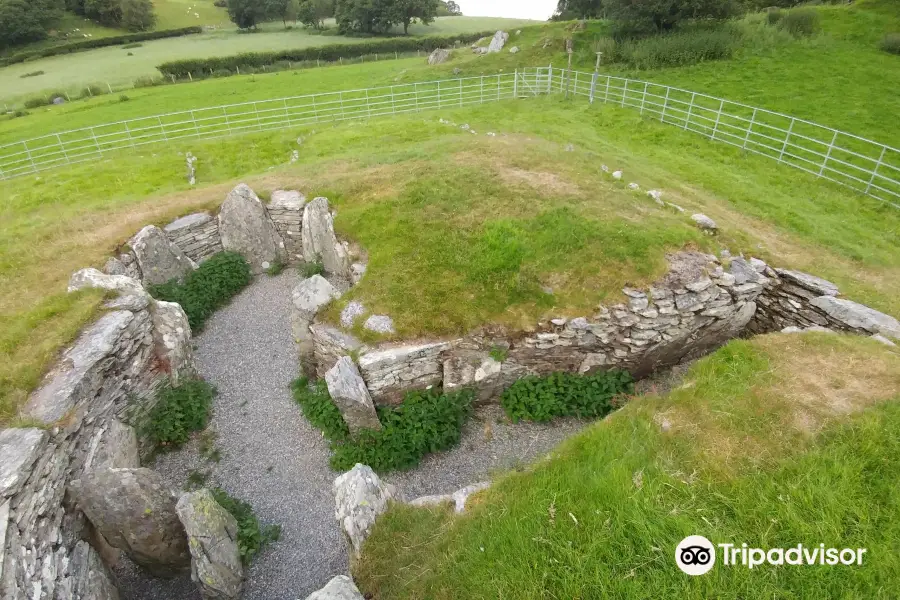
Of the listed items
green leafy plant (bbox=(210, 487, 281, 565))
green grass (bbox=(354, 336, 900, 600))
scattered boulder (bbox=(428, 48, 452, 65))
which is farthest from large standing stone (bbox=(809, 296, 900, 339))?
scattered boulder (bbox=(428, 48, 452, 65))

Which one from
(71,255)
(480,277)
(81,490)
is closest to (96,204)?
(71,255)

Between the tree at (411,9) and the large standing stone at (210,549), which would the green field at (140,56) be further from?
the large standing stone at (210,549)

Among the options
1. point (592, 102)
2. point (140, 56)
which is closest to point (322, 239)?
point (592, 102)

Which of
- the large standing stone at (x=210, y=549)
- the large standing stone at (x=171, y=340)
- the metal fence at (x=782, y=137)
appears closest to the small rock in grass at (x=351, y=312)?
the large standing stone at (x=171, y=340)

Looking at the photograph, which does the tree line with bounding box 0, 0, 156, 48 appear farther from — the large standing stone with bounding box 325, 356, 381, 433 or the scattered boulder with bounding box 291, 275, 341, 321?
the large standing stone with bounding box 325, 356, 381, 433

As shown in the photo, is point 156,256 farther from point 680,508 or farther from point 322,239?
point 680,508

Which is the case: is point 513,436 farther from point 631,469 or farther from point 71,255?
point 71,255
